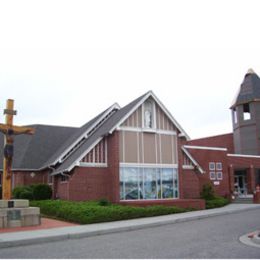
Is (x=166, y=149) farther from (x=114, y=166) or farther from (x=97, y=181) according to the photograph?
(x=97, y=181)

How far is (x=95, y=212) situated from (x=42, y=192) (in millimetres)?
9689

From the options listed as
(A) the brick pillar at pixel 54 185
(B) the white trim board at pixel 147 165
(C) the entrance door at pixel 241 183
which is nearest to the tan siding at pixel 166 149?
(B) the white trim board at pixel 147 165

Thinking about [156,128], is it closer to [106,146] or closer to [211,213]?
[106,146]

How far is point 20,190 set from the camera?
25547mm

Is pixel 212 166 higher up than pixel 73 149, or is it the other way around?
pixel 73 149

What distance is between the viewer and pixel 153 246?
35.2 feet

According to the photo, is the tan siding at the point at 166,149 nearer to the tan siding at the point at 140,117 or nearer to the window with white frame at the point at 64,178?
the tan siding at the point at 140,117

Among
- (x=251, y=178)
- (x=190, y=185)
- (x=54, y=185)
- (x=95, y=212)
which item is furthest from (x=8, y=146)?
(x=251, y=178)

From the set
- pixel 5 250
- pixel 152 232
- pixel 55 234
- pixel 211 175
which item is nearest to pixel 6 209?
pixel 55 234

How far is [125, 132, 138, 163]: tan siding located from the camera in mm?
23234

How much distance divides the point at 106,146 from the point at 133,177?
2.76 metres

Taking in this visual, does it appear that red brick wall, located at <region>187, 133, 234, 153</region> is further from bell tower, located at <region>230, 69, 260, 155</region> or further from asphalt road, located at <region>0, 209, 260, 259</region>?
asphalt road, located at <region>0, 209, 260, 259</region>

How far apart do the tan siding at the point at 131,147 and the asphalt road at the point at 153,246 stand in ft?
29.9

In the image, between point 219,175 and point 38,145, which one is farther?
point 38,145
